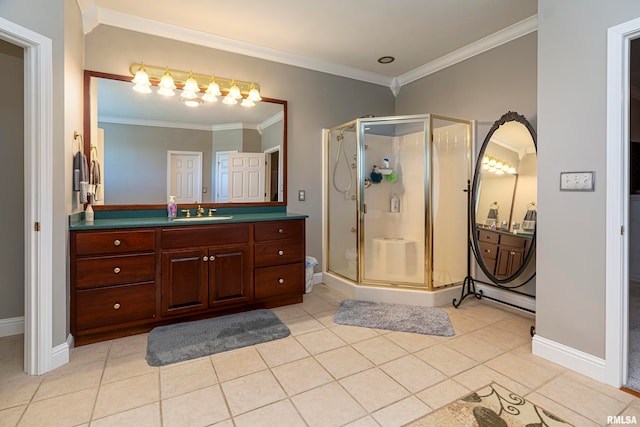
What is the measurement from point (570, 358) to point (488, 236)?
123 centimetres

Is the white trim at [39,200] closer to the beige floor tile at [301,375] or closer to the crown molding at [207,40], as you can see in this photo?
the crown molding at [207,40]

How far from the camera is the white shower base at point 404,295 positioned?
2967mm

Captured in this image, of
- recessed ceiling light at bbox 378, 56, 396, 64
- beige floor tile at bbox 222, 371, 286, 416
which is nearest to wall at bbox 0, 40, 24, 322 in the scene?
beige floor tile at bbox 222, 371, 286, 416

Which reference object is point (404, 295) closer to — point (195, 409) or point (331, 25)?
point (195, 409)

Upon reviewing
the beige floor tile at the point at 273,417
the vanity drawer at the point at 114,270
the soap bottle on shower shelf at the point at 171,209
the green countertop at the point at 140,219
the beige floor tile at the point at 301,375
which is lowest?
the beige floor tile at the point at 273,417

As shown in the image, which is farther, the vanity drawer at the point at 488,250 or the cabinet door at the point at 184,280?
the vanity drawer at the point at 488,250

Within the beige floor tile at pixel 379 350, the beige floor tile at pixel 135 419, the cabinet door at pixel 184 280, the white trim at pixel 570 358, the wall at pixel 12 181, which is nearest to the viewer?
the beige floor tile at pixel 135 419

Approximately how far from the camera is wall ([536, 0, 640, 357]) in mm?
1766

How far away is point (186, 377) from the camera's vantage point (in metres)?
1.82

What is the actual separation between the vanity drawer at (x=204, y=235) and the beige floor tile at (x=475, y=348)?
5.96 ft

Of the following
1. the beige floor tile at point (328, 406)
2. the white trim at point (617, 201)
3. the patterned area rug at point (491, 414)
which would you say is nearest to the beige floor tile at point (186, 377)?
the beige floor tile at point (328, 406)

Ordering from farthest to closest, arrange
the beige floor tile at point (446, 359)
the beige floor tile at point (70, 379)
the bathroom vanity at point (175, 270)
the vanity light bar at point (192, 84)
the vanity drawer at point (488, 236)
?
the vanity drawer at point (488, 236) → the vanity light bar at point (192, 84) → the bathroom vanity at point (175, 270) → the beige floor tile at point (446, 359) → the beige floor tile at point (70, 379)

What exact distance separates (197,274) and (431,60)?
3.33 meters

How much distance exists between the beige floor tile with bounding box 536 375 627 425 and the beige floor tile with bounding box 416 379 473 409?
42 cm
